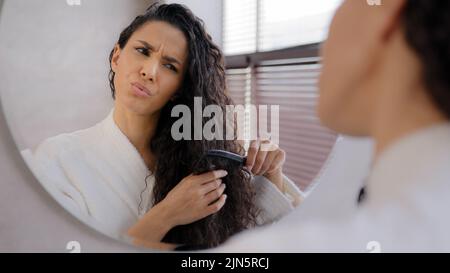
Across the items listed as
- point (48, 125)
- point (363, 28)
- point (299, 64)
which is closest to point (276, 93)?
point (299, 64)

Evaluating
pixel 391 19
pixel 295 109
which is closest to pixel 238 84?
pixel 295 109

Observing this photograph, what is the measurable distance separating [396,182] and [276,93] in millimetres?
218

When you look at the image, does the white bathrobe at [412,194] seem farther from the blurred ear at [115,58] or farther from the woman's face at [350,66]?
the blurred ear at [115,58]

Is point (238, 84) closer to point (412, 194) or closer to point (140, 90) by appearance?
point (140, 90)

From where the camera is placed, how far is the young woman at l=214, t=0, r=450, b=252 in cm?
37

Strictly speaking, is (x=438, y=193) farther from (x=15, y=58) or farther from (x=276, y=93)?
(x=15, y=58)

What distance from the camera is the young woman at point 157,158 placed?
21.0 inches

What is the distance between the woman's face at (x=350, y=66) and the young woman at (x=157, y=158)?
0.11m

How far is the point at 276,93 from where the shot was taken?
0.56 meters

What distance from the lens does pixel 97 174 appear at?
0.54 meters

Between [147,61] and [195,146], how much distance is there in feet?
0.40

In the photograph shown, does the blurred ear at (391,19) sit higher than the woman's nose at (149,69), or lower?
higher

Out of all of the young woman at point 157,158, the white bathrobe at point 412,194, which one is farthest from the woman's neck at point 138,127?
the white bathrobe at point 412,194

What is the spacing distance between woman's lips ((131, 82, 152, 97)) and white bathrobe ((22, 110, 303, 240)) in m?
0.04
